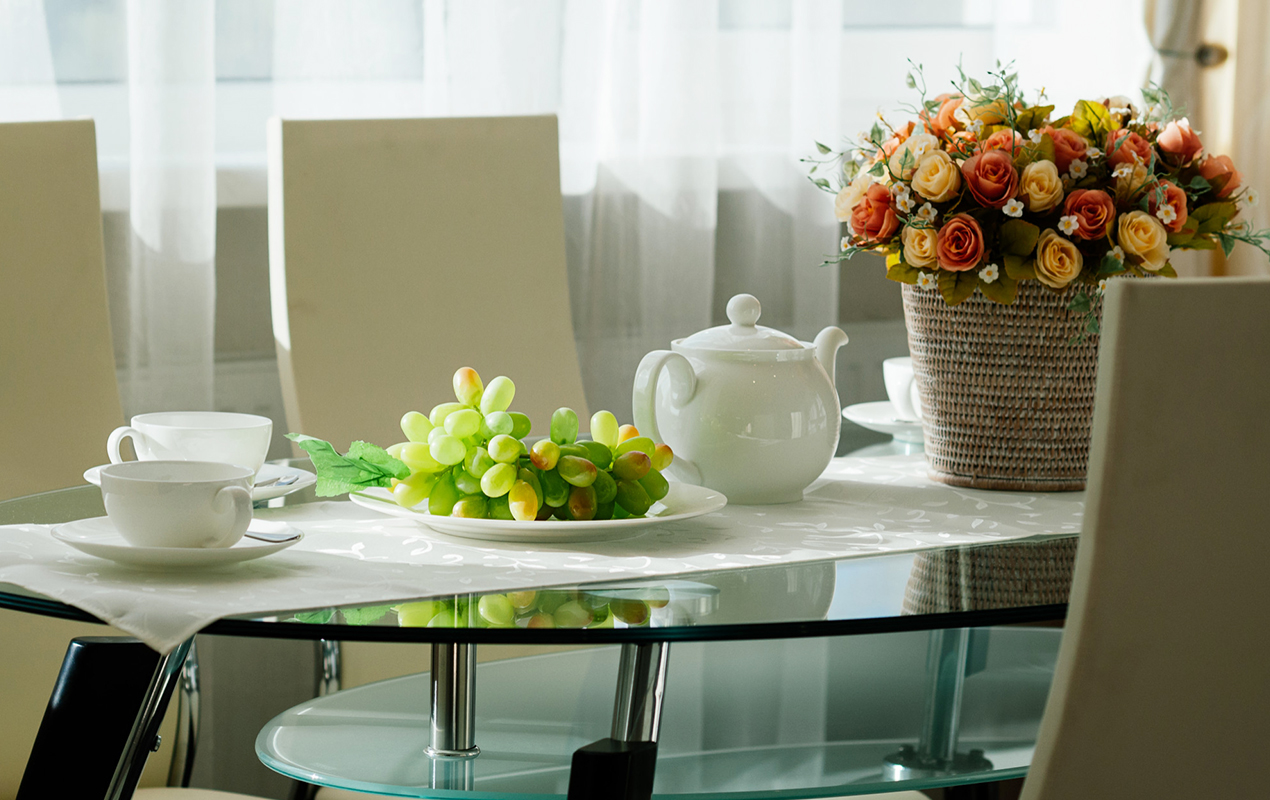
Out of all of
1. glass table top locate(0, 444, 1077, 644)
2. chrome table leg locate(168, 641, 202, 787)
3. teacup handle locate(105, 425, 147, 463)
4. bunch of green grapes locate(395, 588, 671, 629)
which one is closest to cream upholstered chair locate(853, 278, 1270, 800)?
glass table top locate(0, 444, 1077, 644)

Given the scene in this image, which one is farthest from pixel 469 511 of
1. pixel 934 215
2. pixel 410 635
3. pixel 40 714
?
pixel 40 714

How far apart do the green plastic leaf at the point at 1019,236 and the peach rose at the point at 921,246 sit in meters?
0.06

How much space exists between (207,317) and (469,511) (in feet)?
4.17

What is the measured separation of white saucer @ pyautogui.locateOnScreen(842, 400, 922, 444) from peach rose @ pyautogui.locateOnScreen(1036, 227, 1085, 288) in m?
0.44

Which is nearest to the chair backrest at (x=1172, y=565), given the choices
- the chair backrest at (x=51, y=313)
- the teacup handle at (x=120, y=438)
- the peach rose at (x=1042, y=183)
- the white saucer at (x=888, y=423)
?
the peach rose at (x=1042, y=183)

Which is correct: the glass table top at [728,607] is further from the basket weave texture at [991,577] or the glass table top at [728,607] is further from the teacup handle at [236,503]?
the teacup handle at [236,503]

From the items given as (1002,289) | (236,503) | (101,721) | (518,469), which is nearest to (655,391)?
(518,469)

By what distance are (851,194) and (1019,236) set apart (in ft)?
0.53

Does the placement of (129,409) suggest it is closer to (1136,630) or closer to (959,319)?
(959,319)

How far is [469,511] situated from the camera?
3.65 ft

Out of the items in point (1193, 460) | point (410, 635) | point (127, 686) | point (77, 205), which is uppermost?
point (77, 205)

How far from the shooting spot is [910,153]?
126 cm

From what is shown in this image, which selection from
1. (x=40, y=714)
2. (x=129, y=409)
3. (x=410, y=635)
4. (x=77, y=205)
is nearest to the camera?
(x=410, y=635)

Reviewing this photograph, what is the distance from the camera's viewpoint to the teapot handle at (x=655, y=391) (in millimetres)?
1257
